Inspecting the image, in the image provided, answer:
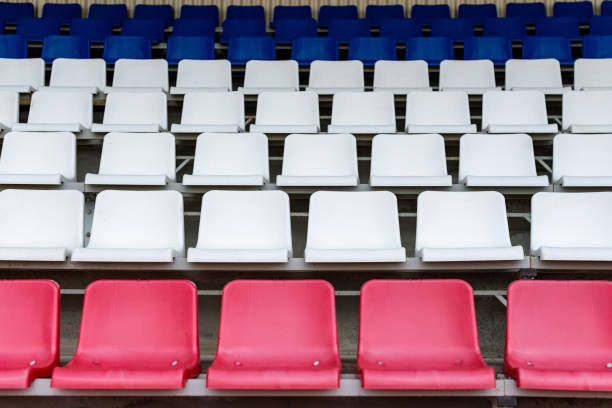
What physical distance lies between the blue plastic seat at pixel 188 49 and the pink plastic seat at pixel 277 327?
5.10 feet

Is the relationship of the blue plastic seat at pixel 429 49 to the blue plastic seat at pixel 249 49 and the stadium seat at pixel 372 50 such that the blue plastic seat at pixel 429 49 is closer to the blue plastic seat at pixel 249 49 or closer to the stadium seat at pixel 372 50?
the stadium seat at pixel 372 50

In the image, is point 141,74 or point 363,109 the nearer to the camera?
point 363,109

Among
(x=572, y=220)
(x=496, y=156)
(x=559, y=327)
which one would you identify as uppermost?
(x=496, y=156)

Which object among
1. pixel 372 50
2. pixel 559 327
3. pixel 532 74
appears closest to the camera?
pixel 559 327

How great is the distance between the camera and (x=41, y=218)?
1214mm

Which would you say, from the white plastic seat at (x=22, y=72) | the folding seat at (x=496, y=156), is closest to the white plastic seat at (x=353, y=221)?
the folding seat at (x=496, y=156)

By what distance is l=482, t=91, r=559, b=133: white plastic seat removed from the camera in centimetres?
164

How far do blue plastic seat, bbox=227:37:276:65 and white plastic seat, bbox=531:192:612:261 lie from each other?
1.42 metres

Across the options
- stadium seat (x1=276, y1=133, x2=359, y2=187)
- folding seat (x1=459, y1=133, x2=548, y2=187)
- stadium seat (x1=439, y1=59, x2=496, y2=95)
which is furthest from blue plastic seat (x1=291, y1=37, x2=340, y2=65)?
folding seat (x1=459, y1=133, x2=548, y2=187)

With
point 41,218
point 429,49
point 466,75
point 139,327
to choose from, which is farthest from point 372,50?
point 139,327

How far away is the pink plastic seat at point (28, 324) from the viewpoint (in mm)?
937

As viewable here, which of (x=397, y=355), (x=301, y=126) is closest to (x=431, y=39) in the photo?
(x=301, y=126)

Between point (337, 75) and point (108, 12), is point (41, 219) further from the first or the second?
point (108, 12)

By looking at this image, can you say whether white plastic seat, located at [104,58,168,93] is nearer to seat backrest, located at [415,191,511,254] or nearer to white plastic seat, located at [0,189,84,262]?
white plastic seat, located at [0,189,84,262]
